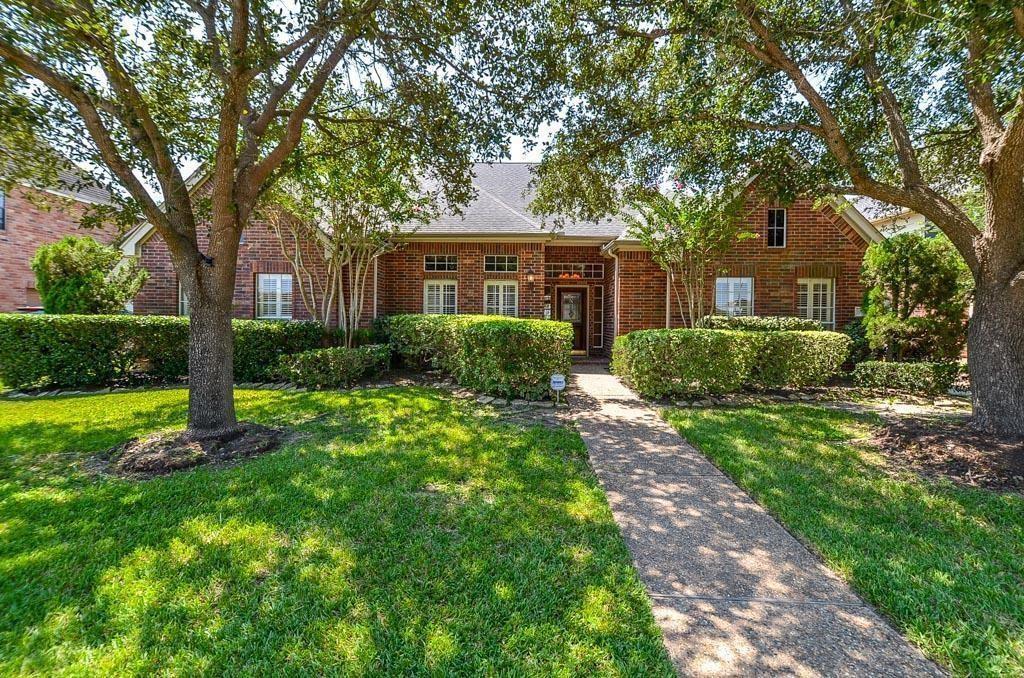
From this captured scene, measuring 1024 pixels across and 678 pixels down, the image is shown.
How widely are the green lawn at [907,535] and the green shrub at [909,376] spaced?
4.33m

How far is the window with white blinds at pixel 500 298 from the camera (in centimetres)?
1260

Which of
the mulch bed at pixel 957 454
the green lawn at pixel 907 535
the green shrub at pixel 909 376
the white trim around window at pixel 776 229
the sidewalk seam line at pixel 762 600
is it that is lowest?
the sidewalk seam line at pixel 762 600

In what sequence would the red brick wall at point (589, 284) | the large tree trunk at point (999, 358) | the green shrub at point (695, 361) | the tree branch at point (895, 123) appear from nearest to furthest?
the large tree trunk at point (999, 358)
the tree branch at point (895, 123)
the green shrub at point (695, 361)
the red brick wall at point (589, 284)

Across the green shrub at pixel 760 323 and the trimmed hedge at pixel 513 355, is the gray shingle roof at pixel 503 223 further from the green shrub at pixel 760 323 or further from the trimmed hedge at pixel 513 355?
the trimmed hedge at pixel 513 355

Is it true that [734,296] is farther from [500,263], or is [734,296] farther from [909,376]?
[500,263]

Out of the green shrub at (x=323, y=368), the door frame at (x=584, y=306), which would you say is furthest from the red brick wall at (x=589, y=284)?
the green shrub at (x=323, y=368)

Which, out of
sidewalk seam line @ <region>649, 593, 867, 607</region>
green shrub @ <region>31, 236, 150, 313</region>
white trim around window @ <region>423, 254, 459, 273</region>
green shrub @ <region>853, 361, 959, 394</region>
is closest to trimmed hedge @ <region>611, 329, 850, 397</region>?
green shrub @ <region>853, 361, 959, 394</region>

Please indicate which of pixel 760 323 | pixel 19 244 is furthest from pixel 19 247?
pixel 760 323

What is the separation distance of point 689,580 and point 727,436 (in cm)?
339

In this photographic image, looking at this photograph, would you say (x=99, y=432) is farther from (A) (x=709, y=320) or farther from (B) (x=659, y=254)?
(A) (x=709, y=320)

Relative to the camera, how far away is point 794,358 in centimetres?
799

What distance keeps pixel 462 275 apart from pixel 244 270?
637 centimetres

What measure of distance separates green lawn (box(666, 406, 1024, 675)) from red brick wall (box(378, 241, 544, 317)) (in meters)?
7.77

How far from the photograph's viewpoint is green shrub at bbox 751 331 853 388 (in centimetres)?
793
